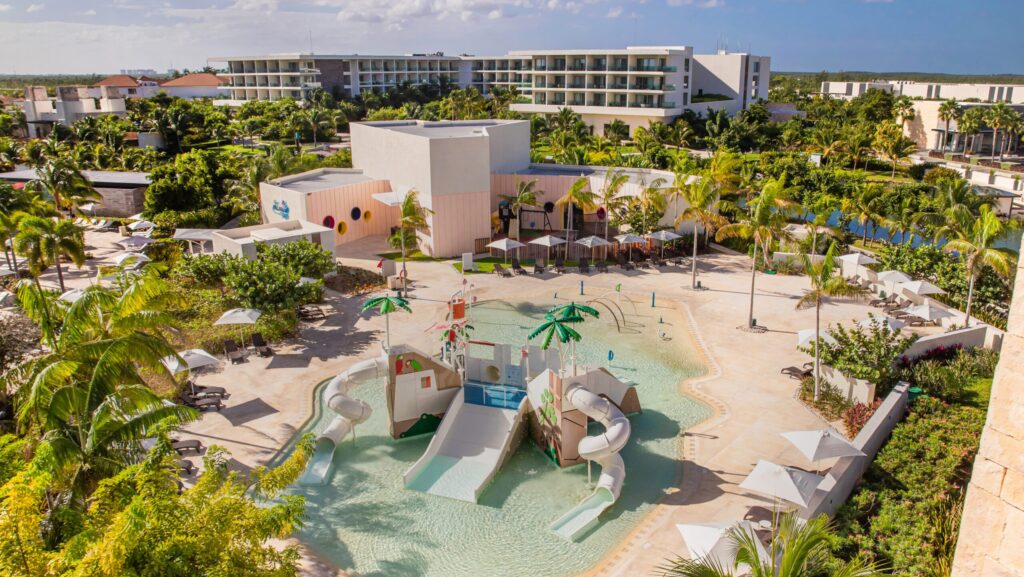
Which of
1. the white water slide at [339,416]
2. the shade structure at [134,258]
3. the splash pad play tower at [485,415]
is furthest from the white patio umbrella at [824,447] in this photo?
the shade structure at [134,258]

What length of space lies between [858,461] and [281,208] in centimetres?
3377

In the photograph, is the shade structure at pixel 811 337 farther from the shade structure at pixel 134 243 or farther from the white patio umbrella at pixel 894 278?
the shade structure at pixel 134 243

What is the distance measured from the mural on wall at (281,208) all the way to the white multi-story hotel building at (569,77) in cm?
5882

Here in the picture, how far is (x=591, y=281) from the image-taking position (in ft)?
117

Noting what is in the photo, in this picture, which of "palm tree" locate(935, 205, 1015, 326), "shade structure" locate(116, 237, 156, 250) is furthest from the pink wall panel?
"palm tree" locate(935, 205, 1015, 326)

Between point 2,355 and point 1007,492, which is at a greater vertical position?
point 1007,492

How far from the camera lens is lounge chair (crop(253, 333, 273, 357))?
86.5 ft

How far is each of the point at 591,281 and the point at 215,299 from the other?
56.3ft

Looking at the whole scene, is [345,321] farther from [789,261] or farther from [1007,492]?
[1007,492]

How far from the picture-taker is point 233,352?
26016mm

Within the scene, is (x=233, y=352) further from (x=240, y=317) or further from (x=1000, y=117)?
(x=1000, y=117)

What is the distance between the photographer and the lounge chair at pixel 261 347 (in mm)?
26375

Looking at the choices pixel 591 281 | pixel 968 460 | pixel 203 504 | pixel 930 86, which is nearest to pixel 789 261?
pixel 591 281

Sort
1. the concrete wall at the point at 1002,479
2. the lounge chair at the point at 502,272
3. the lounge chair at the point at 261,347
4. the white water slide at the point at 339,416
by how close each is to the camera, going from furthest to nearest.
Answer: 1. the lounge chair at the point at 502,272
2. the lounge chair at the point at 261,347
3. the white water slide at the point at 339,416
4. the concrete wall at the point at 1002,479
